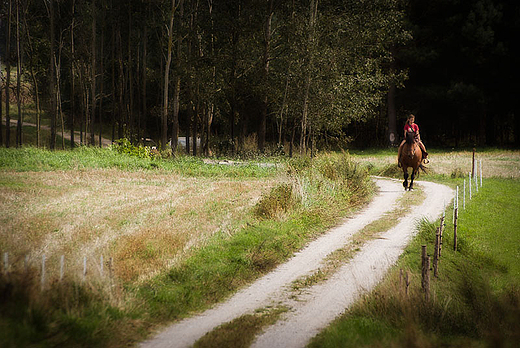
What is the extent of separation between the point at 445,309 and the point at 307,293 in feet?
8.45

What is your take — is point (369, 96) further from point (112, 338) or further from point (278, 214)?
point (112, 338)

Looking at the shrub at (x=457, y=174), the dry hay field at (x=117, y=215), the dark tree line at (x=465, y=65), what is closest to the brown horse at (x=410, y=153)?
the dry hay field at (x=117, y=215)

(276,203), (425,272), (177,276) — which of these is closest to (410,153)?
(276,203)

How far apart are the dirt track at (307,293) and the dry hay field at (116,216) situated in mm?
1768

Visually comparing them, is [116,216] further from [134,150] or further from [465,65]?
[465,65]

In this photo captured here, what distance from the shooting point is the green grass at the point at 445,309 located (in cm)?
705

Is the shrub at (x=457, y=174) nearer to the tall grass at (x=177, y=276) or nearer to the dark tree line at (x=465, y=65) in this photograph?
the tall grass at (x=177, y=276)

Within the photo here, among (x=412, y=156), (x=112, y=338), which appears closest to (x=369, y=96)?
(x=412, y=156)

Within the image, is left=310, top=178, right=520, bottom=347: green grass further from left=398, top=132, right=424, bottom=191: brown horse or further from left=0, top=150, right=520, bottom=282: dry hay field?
left=398, top=132, right=424, bottom=191: brown horse

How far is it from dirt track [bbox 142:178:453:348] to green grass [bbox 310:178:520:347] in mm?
411

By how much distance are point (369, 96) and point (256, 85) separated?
9.71 meters

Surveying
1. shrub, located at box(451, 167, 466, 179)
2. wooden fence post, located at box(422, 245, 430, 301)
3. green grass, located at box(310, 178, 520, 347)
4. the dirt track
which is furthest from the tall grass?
shrub, located at box(451, 167, 466, 179)

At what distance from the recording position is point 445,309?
7.93 meters

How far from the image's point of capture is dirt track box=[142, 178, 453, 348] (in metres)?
7.39
